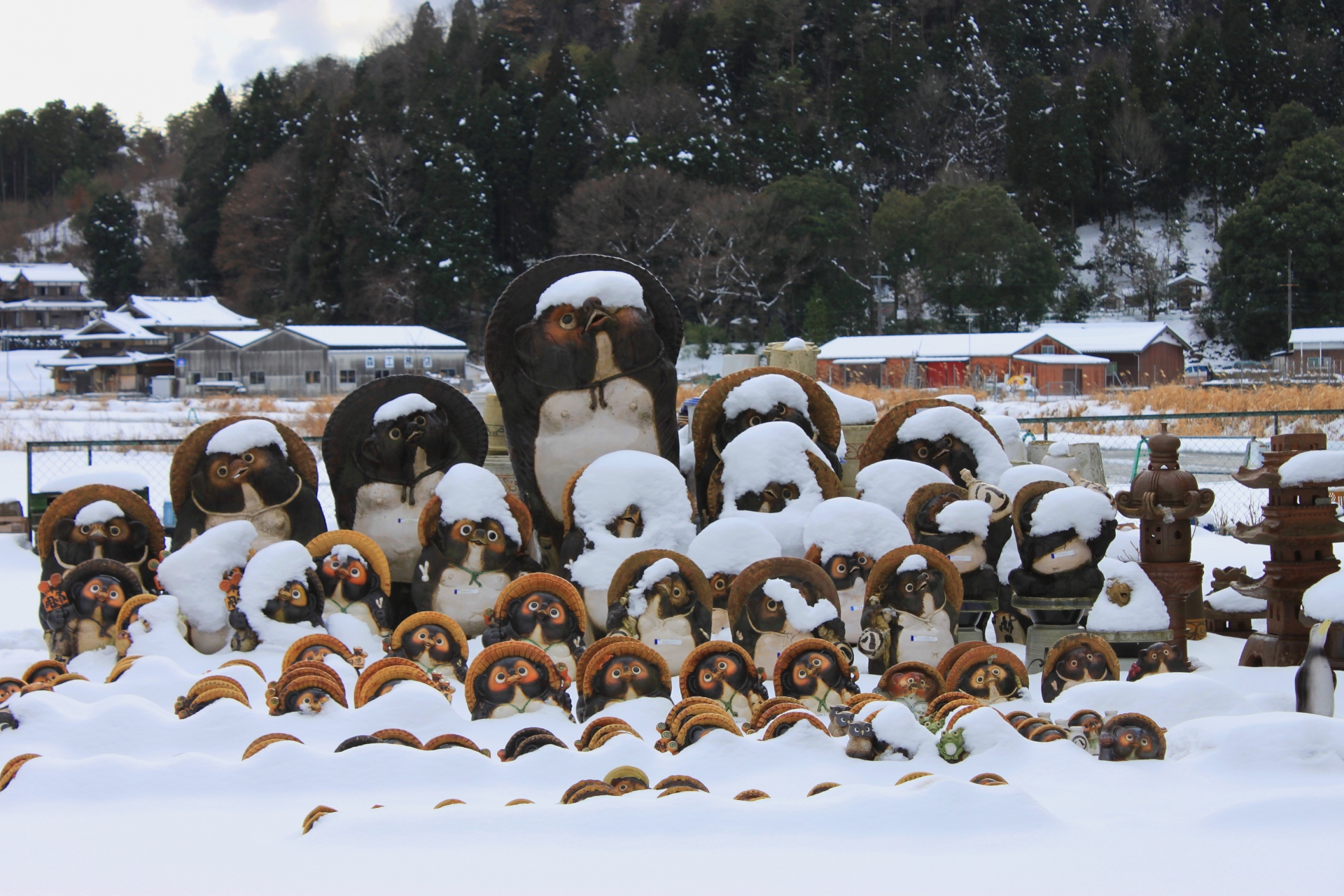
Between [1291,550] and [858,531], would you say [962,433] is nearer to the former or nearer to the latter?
[858,531]

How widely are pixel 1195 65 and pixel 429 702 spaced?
45.2 metres

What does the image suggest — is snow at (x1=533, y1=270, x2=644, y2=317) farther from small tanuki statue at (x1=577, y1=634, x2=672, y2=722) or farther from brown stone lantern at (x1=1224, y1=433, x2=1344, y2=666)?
brown stone lantern at (x1=1224, y1=433, x2=1344, y2=666)

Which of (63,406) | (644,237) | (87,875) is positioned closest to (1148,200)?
(644,237)

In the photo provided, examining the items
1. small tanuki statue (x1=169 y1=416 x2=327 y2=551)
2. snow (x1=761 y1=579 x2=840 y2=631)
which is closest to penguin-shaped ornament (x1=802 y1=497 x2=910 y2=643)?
snow (x1=761 y1=579 x2=840 y2=631)

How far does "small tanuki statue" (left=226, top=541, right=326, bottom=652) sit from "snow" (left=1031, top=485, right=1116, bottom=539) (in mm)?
3651

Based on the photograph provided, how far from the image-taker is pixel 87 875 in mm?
3006

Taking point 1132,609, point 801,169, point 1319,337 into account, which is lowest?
point 1132,609

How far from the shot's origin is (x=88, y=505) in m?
6.49

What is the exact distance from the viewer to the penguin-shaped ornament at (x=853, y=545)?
19.3ft

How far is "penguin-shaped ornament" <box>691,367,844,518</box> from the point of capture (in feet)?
23.5

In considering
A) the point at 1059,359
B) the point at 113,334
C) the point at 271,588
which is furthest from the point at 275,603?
the point at 113,334

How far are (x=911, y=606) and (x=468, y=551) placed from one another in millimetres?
2370

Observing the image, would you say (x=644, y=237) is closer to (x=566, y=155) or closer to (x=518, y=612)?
(x=566, y=155)

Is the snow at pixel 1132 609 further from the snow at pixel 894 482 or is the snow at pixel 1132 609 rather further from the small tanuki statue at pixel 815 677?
the small tanuki statue at pixel 815 677
